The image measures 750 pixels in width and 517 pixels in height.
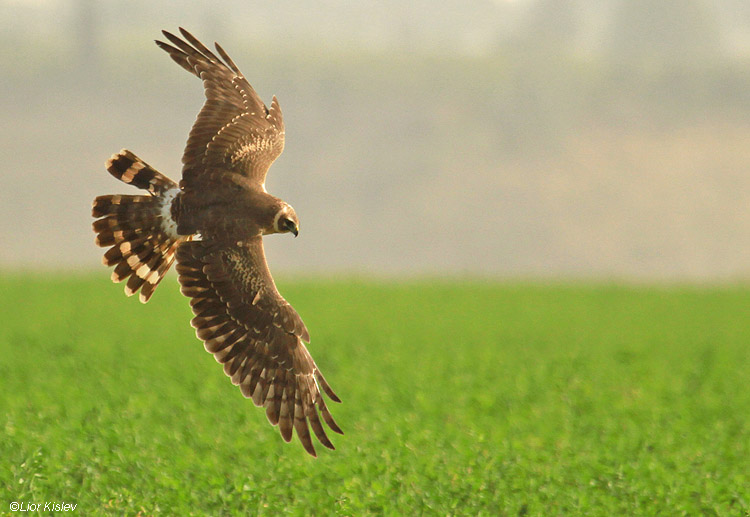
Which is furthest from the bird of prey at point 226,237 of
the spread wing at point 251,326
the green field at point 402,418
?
the green field at point 402,418

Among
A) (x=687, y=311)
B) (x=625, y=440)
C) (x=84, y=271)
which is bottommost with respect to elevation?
(x=84, y=271)

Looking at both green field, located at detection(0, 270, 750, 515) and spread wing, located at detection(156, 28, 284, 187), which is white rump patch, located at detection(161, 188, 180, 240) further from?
green field, located at detection(0, 270, 750, 515)

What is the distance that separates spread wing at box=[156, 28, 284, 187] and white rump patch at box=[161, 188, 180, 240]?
0.22 meters

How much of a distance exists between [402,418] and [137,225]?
6.79 m

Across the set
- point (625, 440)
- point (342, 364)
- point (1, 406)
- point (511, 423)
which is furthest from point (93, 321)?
point (625, 440)

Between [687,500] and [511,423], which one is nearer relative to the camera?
[687,500]

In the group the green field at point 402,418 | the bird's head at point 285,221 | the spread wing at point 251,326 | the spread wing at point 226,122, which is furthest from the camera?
the green field at point 402,418

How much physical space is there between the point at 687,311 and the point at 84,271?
89.2 feet

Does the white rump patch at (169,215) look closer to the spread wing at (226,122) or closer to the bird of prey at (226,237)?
the bird of prey at (226,237)

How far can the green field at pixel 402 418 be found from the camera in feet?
30.5

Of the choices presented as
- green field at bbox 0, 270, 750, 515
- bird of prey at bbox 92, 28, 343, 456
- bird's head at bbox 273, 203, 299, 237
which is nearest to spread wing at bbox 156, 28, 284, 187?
bird of prey at bbox 92, 28, 343, 456

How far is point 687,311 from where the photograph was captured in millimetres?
32312

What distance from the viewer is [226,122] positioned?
784 cm

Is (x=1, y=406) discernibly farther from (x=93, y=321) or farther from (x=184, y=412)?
(x=93, y=321)
